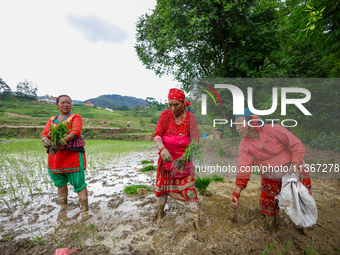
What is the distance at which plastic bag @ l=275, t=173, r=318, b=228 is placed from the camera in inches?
77.4

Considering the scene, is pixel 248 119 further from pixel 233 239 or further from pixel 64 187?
pixel 64 187

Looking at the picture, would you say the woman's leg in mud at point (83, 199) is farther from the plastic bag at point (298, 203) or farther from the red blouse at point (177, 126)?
the plastic bag at point (298, 203)

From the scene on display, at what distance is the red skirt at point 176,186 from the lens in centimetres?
248

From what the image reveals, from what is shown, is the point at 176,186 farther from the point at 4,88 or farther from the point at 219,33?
the point at 4,88

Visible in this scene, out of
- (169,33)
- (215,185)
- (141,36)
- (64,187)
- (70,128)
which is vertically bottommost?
(215,185)

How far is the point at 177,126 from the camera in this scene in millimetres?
2578

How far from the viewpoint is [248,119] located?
2.13 meters

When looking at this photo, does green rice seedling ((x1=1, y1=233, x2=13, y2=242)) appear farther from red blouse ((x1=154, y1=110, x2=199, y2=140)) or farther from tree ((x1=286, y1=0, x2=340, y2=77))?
tree ((x1=286, y1=0, x2=340, y2=77))

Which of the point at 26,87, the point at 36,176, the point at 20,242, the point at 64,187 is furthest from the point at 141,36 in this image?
the point at 26,87

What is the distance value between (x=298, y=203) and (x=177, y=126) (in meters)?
1.61

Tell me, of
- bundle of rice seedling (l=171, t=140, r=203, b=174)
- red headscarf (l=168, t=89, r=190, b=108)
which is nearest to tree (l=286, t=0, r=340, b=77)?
A: red headscarf (l=168, t=89, r=190, b=108)

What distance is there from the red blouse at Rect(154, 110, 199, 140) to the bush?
199 inches

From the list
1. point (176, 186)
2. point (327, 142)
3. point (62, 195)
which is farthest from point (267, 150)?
point (327, 142)

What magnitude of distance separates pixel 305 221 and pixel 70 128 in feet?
10.7
